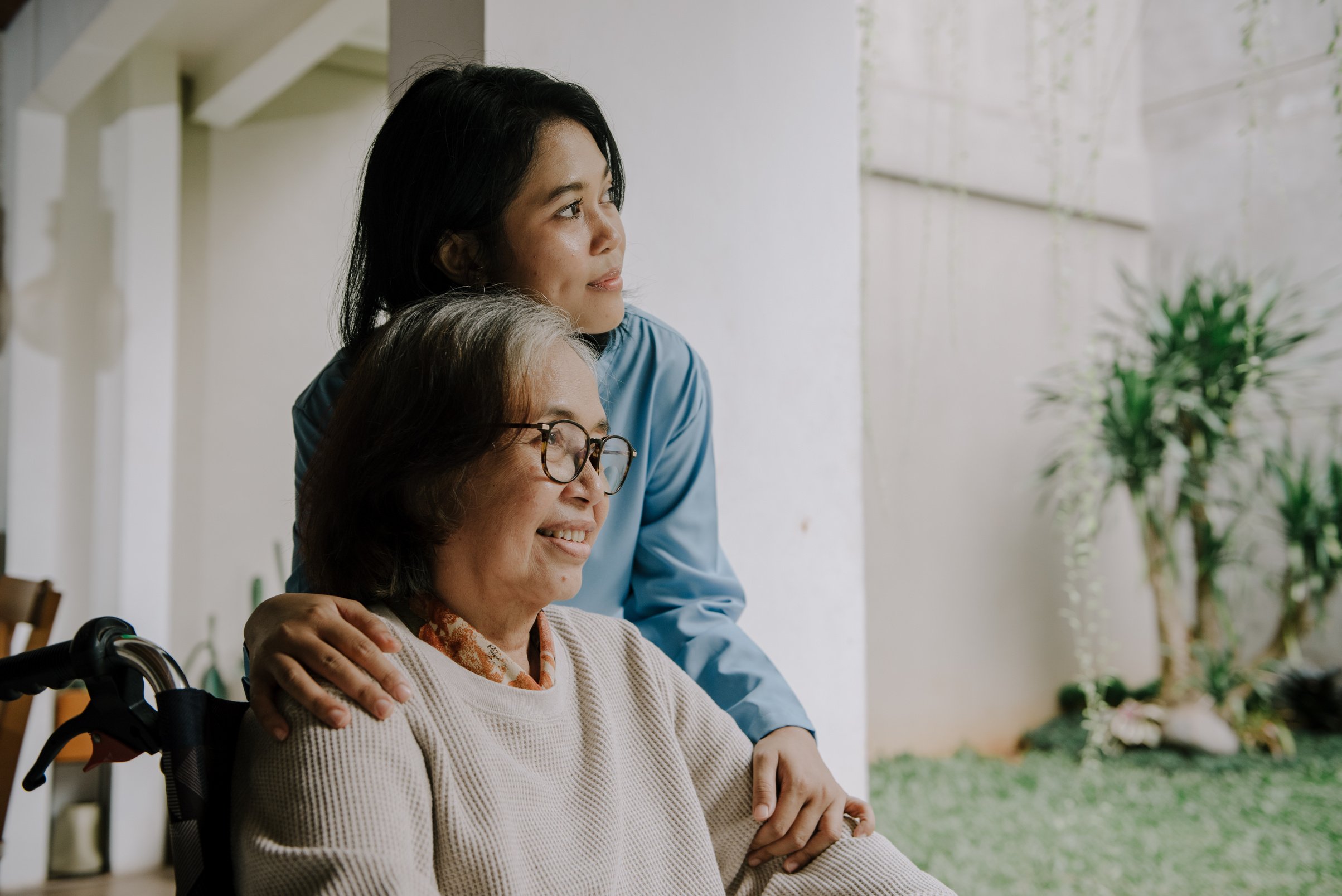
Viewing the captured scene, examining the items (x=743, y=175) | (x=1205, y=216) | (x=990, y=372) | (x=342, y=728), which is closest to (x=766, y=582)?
(x=743, y=175)

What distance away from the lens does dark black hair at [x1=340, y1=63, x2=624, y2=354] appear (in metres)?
1.33

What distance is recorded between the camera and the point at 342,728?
0.96 metres

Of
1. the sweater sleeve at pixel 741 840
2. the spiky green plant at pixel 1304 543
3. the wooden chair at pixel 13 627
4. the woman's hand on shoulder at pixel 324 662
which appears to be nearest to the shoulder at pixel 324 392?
the woman's hand on shoulder at pixel 324 662

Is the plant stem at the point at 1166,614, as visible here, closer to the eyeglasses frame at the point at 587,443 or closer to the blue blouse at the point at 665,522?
the blue blouse at the point at 665,522

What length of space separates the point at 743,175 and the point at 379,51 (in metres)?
2.66

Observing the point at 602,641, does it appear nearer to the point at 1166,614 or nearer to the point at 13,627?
the point at 13,627

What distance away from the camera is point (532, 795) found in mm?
1071

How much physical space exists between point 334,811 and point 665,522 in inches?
28.7

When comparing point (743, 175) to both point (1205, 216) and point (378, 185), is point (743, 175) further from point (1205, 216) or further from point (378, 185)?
point (1205, 216)

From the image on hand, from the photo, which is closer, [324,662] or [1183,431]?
[324,662]

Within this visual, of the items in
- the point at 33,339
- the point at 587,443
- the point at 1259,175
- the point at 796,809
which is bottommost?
the point at 796,809

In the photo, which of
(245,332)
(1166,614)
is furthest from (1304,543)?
(245,332)

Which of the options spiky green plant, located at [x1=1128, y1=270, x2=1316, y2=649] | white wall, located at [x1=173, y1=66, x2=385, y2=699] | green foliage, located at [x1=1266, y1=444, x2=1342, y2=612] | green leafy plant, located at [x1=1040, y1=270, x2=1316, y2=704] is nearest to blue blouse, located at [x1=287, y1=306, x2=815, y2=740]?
white wall, located at [x1=173, y1=66, x2=385, y2=699]

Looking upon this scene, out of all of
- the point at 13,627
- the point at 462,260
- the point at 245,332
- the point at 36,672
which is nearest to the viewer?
the point at 36,672
